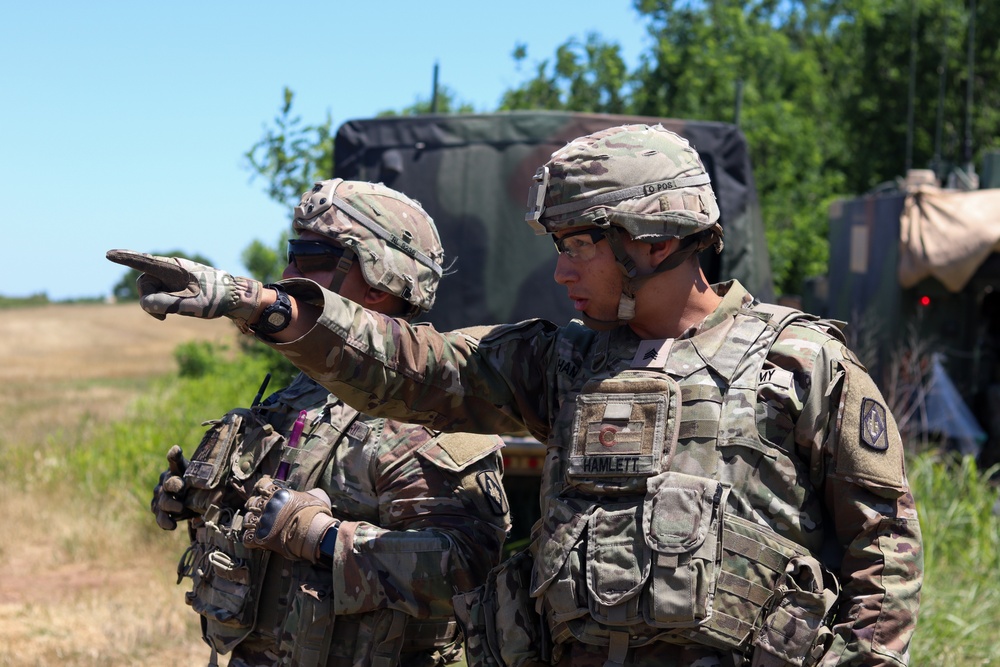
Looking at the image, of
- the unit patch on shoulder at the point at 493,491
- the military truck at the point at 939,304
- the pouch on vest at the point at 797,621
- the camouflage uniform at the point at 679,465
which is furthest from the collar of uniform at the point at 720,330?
the military truck at the point at 939,304

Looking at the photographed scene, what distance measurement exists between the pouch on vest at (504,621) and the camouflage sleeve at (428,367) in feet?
1.08

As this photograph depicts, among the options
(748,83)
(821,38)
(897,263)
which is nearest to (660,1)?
(748,83)

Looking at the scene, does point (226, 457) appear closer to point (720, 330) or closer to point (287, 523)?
point (287, 523)

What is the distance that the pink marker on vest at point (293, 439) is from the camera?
2916 mm

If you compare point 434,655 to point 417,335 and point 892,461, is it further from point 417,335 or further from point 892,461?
point 892,461

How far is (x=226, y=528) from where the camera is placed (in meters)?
2.92

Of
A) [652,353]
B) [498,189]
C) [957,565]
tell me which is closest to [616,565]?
[652,353]

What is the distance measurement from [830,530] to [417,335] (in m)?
0.93

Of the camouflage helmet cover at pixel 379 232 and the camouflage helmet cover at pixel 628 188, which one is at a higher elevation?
the camouflage helmet cover at pixel 628 188

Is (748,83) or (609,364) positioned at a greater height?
(748,83)

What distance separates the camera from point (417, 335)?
2531 mm

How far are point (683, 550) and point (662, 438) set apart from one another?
0.23 metres

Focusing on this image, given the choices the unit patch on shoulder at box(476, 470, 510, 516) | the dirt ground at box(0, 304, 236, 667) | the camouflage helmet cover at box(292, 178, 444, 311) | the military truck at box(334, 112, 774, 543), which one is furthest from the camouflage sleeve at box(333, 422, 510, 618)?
the dirt ground at box(0, 304, 236, 667)

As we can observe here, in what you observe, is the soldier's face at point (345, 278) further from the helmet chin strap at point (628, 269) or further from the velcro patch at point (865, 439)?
the velcro patch at point (865, 439)
